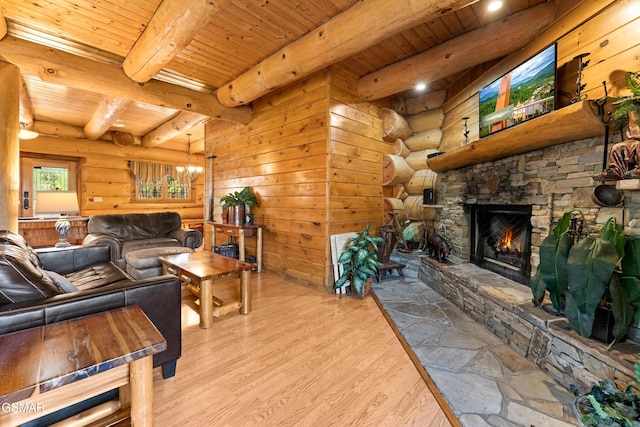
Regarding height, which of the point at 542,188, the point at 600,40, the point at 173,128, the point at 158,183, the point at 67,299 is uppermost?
the point at 173,128

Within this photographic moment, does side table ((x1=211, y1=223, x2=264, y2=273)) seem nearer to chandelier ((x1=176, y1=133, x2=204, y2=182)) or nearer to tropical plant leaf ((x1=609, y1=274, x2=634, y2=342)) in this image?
tropical plant leaf ((x1=609, y1=274, x2=634, y2=342))

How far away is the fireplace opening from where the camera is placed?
260 cm

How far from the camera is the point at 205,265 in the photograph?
8.84 feet

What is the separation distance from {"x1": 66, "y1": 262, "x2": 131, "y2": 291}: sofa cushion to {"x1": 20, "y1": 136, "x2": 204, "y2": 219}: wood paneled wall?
15.6 feet

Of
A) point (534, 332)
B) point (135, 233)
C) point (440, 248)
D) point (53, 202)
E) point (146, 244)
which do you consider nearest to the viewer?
point (534, 332)

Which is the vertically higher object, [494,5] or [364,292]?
[494,5]

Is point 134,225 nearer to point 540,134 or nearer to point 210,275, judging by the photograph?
point 210,275

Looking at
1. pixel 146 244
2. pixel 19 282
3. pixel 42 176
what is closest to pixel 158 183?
pixel 42 176

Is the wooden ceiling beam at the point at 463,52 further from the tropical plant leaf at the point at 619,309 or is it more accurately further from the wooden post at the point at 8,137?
the wooden post at the point at 8,137

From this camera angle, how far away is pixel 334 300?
3.11 meters

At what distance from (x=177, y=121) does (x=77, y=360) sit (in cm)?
526

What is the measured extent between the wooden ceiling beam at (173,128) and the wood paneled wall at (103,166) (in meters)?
0.50

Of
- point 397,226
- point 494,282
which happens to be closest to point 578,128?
point 494,282

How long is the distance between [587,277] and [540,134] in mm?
1172
